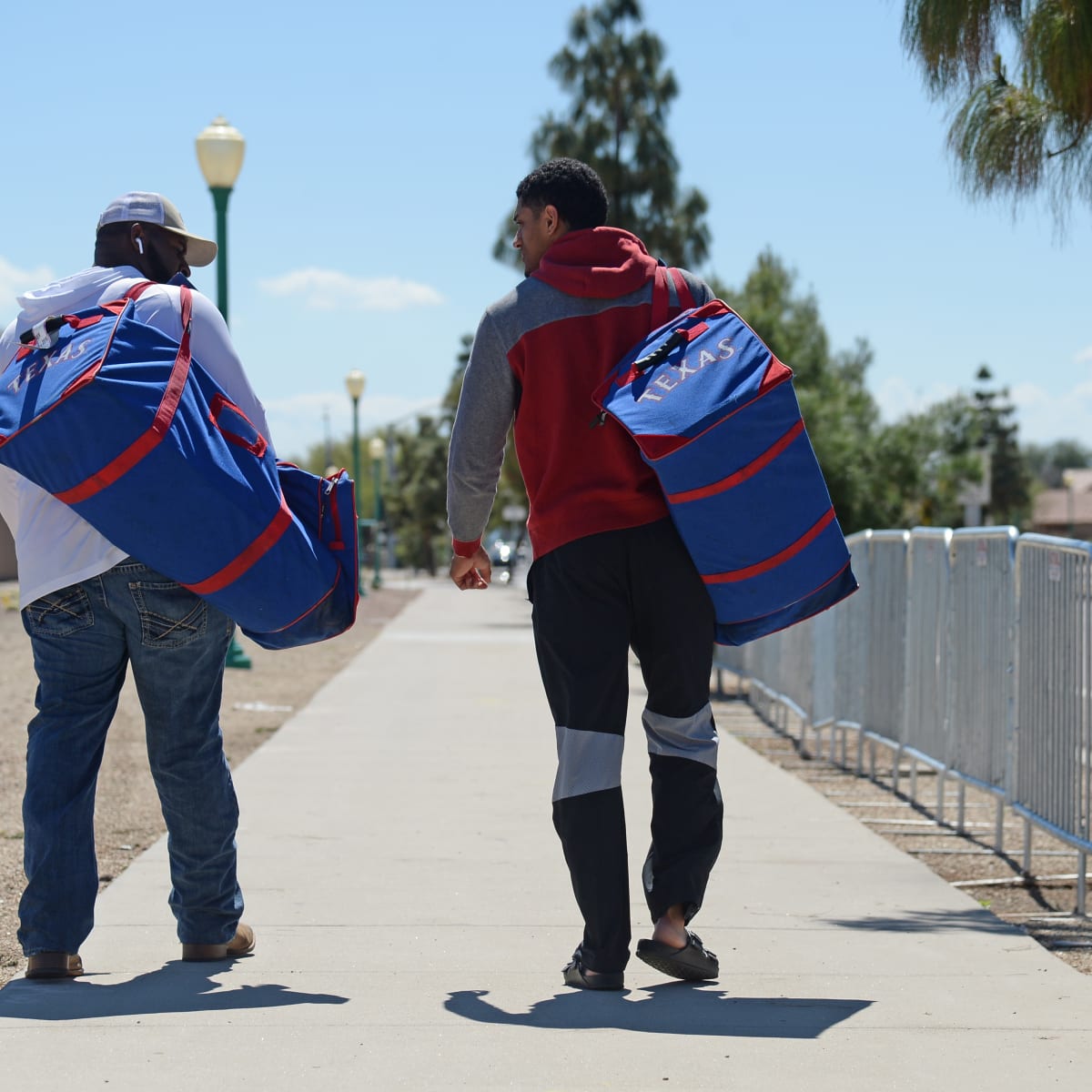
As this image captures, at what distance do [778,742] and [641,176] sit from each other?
72.5ft

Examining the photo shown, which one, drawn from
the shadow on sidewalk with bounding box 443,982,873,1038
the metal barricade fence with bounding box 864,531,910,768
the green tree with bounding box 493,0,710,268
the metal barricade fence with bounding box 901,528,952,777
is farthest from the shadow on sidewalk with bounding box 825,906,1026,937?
the green tree with bounding box 493,0,710,268

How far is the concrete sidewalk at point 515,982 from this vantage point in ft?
11.2

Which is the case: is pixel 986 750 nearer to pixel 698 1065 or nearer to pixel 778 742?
pixel 698 1065

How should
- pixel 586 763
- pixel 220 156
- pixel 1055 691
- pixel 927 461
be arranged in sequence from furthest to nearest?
pixel 927 461 → pixel 220 156 → pixel 1055 691 → pixel 586 763

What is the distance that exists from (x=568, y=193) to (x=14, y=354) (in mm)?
1404

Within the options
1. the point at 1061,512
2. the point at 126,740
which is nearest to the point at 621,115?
the point at 126,740

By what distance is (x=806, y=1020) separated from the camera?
12.6 ft

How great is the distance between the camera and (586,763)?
4.06 metres

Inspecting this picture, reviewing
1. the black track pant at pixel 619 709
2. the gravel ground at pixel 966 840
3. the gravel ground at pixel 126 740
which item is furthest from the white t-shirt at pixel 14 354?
the gravel ground at pixel 966 840

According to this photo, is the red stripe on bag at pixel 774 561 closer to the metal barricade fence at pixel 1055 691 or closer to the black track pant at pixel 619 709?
the black track pant at pixel 619 709

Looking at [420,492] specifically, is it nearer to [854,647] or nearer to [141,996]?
[854,647]

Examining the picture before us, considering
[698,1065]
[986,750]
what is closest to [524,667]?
[986,750]

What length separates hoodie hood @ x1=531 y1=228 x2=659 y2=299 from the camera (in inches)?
161

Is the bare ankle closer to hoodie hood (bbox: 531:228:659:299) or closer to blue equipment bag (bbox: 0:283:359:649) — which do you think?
blue equipment bag (bbox: 0:283:359:649)
